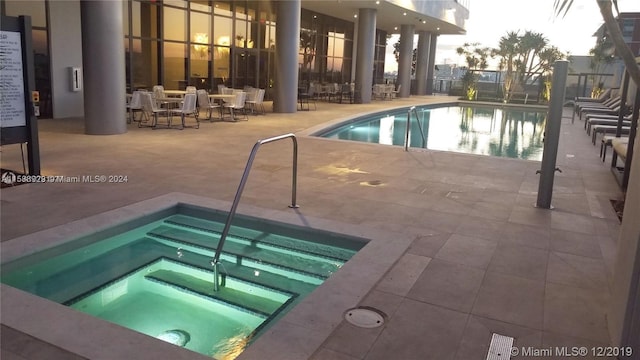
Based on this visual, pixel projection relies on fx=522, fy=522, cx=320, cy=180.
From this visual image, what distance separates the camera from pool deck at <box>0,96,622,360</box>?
292 centimetres

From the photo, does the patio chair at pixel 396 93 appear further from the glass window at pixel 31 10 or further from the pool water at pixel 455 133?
the glass window at pixel 31 10

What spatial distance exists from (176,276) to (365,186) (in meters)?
2.99

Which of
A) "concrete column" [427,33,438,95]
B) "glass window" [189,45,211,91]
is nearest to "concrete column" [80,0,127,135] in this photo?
"glass window" [189,45,211,91]

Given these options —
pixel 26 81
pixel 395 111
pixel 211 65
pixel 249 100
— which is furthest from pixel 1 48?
pixel 395 111

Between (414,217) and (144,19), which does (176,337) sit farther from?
(144,19)

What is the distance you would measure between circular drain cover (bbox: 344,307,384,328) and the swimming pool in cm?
64

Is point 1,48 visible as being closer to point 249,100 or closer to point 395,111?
point 249,100

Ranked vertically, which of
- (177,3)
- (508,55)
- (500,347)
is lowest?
(500,347)

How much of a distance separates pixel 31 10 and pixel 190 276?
10.1 metres

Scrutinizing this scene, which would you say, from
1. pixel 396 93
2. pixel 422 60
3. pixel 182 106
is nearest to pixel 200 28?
pixel 182 106

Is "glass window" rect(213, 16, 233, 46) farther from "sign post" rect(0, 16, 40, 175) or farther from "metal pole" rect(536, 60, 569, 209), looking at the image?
"metal pole" rect(536, 60, 569, 209)

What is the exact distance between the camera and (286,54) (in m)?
15.9

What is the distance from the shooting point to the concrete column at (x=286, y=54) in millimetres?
15773

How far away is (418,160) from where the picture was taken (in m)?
8.56
